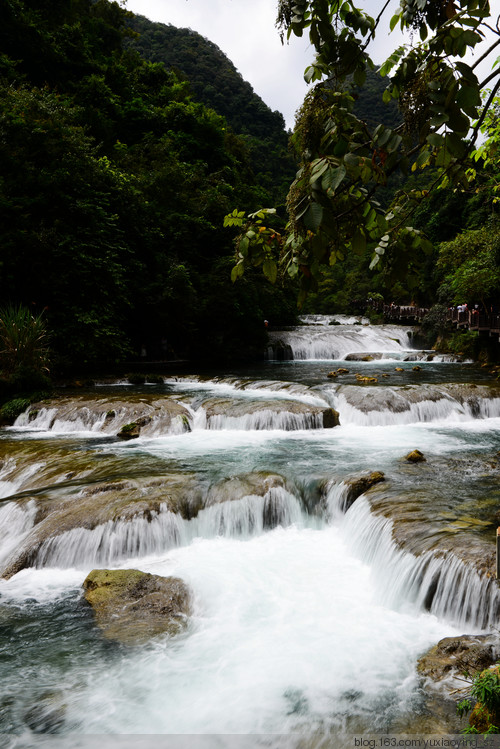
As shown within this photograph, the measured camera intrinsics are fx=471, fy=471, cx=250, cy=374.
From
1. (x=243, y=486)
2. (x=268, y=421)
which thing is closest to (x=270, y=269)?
(x=243, y=486)

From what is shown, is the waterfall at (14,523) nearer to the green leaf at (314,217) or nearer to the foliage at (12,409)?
the foliage at (12,409)

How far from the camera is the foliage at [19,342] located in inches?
528

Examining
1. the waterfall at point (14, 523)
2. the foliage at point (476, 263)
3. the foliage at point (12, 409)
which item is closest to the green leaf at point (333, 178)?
the waterfall at point (14, 523)

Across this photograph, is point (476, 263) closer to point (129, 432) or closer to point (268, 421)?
point (268, 421)

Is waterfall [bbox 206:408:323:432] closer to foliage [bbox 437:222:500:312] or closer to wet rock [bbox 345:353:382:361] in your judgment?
foliage [bbox 437:222:500:312]

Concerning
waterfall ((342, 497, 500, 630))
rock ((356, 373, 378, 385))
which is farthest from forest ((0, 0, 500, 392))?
rock ((356, 373, 378, 385))

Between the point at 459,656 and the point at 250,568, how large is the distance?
281 centimetres

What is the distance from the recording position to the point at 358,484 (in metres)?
7.28

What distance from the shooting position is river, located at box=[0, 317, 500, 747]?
391 cm

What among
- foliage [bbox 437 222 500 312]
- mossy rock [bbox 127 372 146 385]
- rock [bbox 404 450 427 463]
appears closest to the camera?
rock [bbox 404 450 427 463]

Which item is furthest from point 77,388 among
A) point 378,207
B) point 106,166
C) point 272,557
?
point 378,207

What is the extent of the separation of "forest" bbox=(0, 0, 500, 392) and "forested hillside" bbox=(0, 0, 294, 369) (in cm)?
7

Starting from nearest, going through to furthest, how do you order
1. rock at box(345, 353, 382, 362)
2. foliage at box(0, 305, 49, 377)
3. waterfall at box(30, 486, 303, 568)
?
waterfall at box(30, 486, 303, 568)
foliage at box(0, 305, 49, 377)
rock at box(345, 353, 382, 362)

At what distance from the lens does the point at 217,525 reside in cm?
702
